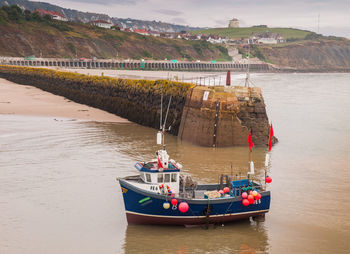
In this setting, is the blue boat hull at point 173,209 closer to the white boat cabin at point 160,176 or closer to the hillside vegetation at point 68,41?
the white boat cabin at point 160,176

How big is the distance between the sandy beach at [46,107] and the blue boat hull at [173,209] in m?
20.5

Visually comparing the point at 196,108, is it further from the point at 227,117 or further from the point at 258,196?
the point at 258,196

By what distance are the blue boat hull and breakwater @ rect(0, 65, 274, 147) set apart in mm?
10683

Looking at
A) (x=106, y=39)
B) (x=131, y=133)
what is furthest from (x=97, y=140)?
(x=106, y=39)

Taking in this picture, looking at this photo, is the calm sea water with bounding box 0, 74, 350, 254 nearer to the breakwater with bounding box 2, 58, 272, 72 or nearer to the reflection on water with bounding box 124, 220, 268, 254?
the reflection on water with bounding box 124, 220, 268, 254

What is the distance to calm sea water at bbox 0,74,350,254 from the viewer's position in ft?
44.6

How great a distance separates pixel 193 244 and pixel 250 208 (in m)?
2.51

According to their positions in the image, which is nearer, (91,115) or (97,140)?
(97,140)

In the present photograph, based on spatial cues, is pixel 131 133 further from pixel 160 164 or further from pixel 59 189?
pixel 160 164

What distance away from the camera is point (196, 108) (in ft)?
86.6

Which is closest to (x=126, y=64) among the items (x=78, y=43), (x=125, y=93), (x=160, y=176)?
(x=78, y=43)

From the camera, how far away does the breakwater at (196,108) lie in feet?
82.9

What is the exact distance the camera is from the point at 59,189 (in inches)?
701

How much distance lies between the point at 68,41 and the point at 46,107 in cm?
8316
